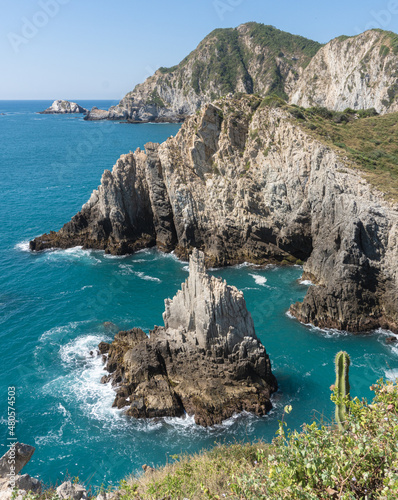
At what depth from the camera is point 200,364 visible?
35.1 meters

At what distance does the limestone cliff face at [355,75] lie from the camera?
327 feet

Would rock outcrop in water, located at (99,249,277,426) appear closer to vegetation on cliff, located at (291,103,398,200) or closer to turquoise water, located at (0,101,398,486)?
turquoise water, located at (0,101,398,486)

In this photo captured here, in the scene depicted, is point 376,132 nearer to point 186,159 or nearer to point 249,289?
point 186,159

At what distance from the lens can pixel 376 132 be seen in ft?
232

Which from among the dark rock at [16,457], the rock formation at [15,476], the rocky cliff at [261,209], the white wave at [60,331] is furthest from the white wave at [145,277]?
the rock formation at [15,476]

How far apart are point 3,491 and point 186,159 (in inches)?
2164

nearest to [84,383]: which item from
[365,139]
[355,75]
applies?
[365,139]

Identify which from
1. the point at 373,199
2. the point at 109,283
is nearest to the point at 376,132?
the point at 373,199

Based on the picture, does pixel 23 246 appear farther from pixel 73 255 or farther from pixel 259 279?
pixel 259 279

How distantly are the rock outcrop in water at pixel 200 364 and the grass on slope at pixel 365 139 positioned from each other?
26147mm

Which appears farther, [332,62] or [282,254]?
[332,62]

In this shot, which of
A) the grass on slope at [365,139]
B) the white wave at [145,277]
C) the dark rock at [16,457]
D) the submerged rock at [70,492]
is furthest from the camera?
the white wave at [145,277]

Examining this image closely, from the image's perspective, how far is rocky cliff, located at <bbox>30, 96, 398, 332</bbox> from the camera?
148ft

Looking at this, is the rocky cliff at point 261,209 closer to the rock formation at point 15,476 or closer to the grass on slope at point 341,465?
the grass on slope at point 341,465
